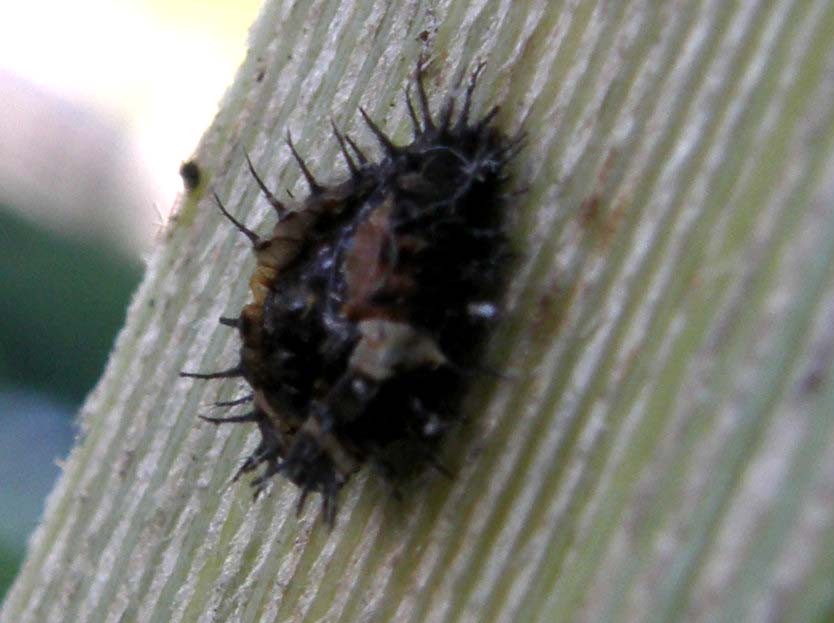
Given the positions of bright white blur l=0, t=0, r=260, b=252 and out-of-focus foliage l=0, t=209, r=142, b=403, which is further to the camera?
bright white blur l=0, t=0, r=260, b=252

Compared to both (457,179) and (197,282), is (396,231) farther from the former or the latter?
(197,282)

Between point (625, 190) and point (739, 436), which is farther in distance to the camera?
point (625, 190)

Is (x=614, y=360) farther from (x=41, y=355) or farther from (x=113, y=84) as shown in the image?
(x=113, y=84)

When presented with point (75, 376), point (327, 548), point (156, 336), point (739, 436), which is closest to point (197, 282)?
point (156, 336)

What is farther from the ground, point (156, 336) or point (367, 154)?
point (367, 154)

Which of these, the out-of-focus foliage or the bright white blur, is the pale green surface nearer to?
the out-of-focus foliage

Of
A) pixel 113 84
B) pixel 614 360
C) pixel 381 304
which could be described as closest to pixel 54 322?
pixel 113 84

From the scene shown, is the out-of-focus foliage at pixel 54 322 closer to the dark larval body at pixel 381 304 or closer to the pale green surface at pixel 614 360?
the pale green surface at pixel 614 360

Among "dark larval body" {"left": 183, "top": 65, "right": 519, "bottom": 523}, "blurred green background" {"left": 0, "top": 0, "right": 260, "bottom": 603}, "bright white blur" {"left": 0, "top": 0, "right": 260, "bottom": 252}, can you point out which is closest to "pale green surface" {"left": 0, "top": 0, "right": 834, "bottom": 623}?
"dark larval body" {"left": 183, "top": 65, "right": 519, "bottom": 523}
